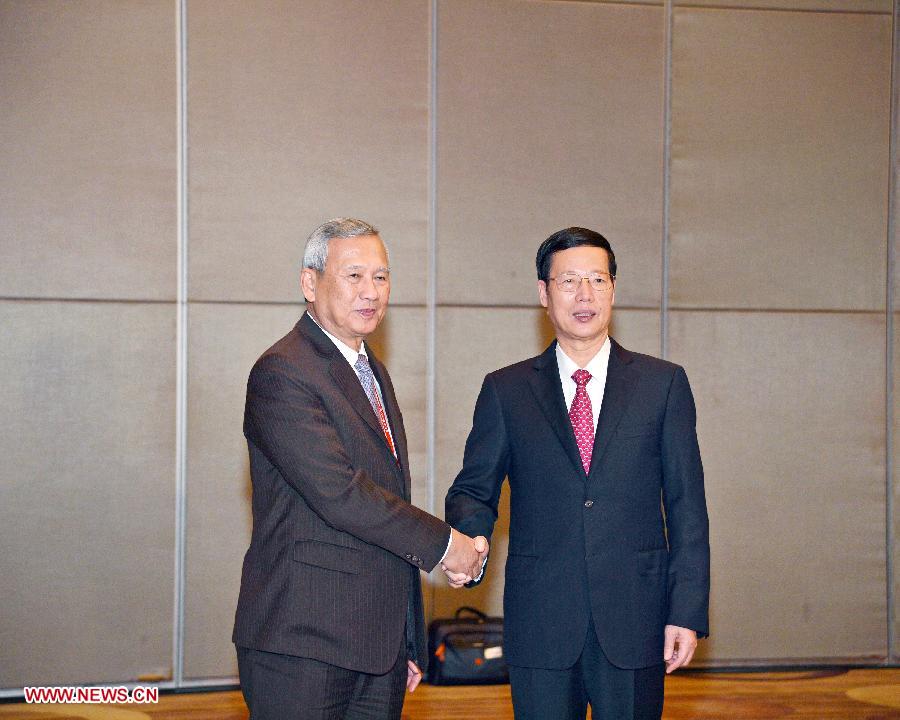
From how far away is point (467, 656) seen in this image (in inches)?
185

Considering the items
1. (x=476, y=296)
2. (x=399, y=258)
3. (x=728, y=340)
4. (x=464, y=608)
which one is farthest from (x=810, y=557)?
(x=399, y=258)

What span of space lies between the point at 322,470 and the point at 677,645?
3.18ft

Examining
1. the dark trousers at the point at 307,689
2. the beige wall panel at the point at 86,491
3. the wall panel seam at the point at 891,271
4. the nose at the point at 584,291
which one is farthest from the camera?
the wall panel seam at the point at 891,271

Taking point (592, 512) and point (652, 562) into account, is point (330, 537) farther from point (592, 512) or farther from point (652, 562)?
point (652, 562)

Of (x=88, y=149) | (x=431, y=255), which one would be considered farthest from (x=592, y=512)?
(x=88, y=149)

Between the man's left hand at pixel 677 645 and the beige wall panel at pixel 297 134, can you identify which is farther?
the beige wall panel at pixel 297 134

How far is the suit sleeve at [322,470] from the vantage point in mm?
2178

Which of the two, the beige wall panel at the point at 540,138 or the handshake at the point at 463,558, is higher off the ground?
the beige wall panel at the point at 540,138

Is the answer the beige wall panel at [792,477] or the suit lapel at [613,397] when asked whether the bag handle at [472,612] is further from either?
the suit lapel at [613,397]

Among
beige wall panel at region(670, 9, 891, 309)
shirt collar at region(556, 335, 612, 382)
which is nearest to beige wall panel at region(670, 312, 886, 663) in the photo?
beige wall panel at region(670, 9, 891, 309)

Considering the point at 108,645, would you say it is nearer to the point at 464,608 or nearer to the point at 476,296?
the point at 464,608

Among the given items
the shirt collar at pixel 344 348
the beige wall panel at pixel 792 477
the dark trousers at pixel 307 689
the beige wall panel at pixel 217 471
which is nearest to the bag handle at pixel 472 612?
the beige wall panel at pixel 217 471

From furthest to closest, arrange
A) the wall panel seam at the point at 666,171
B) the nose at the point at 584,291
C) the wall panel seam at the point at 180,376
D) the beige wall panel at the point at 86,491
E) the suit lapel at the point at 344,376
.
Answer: the wall panel seam at the point at 666,171
the wall panel seam at the point at 180,376
the beige wall panel at the point at 86,491
the nose at the point at 584,291
the suit lapel at the point at 344,376

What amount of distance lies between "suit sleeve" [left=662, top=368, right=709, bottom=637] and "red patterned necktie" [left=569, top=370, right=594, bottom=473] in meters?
0.19
